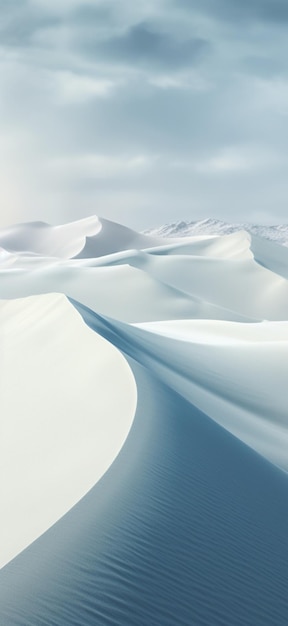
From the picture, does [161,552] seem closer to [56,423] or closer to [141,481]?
[141,481]

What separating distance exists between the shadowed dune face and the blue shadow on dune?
0.01m

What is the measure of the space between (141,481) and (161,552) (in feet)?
2.99

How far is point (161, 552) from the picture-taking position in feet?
14.1

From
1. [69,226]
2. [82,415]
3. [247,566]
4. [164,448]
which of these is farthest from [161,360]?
[69,226]

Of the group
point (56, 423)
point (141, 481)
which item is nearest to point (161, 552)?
point (141, 481)

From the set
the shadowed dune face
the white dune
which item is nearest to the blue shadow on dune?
the shadowed dune face

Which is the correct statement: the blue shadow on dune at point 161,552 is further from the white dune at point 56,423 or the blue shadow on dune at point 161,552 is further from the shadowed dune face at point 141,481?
the white dune at point 56,423

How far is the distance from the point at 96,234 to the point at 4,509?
313 feet

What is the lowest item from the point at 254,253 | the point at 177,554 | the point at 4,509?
the point at 4,509

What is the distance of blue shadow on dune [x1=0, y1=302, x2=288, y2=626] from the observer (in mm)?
3672

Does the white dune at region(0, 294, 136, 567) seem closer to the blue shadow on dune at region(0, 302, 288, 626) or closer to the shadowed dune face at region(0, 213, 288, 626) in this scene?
the shadowed dune face at region(0, 213, 288, 626)

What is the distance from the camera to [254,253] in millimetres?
62188

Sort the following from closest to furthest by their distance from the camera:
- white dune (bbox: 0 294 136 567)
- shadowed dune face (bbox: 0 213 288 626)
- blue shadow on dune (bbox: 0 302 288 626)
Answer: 1. blue shadow on dune (bbox: 0 302 288 626)
2. shadowed dune face (bbox: 0 213 288 626)
3. white dune (bbox: 0 294 136 567)

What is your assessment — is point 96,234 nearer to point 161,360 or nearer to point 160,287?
point 160,287
